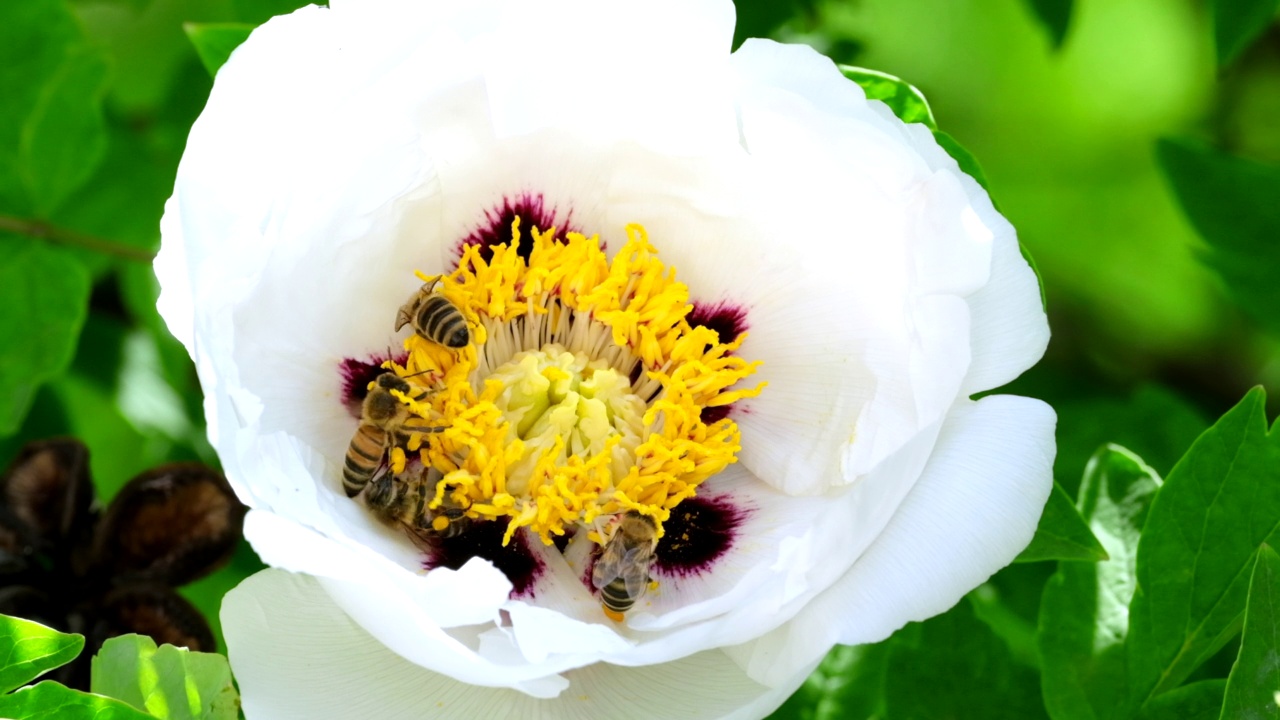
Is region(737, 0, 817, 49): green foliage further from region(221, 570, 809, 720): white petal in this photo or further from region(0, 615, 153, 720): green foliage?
region(0, 615, 153, 720): green foliage

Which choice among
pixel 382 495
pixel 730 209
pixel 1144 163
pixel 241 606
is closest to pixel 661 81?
pixel 730 209

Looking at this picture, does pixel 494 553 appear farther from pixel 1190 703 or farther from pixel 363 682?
pixel 1190 703

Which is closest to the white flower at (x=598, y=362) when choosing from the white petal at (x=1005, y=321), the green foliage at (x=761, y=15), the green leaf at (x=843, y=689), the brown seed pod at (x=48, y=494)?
the white petal at (x=1005, y=321)

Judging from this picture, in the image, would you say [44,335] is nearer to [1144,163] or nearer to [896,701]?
[896,701]

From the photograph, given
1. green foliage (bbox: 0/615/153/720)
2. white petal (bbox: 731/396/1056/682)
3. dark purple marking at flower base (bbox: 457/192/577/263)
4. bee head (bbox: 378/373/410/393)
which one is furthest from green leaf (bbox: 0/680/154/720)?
dark purple marking at flower base (bbox: 457/192/577/263)

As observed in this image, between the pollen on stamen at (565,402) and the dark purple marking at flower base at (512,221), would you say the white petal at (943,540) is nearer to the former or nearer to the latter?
the pollen on stamen at (565,402)

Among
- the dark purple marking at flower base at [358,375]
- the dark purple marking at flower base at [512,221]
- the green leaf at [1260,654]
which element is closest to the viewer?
the green leaf at [1260,654]

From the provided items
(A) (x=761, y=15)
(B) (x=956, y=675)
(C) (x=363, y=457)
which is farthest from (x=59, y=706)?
(A) (x=761, y=15)

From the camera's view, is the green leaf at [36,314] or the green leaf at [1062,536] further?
the green leaf at [36,314]
